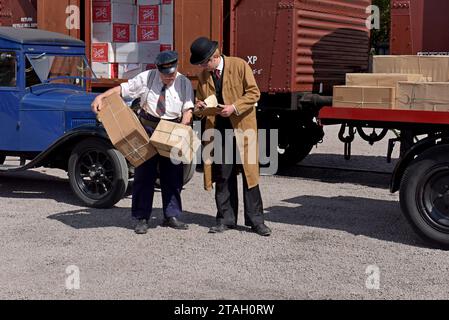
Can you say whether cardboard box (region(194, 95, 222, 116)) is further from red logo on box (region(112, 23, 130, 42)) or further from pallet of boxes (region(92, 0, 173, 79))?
red logo on box (region(112, 23, 130, 42))

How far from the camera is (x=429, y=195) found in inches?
250

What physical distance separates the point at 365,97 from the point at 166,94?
1.75 m

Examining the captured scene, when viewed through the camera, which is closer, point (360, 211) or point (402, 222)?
point (402, 222)

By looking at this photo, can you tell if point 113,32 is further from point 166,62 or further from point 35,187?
point 166,62

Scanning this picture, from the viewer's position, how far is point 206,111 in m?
6.64

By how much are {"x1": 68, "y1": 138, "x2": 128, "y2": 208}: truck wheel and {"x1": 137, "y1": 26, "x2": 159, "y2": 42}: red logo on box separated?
3038 millimetres

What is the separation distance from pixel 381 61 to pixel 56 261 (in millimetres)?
3314

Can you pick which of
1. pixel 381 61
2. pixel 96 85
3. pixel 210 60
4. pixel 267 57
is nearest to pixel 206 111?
pixel 210 60

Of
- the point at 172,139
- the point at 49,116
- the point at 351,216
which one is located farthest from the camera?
the point at 49,116

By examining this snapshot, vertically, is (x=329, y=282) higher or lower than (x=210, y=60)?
lower

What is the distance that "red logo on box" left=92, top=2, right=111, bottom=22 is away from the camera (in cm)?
1092

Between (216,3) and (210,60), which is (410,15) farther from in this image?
(216,3)

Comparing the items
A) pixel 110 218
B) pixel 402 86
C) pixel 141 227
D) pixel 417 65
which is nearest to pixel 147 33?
pixel 110 218

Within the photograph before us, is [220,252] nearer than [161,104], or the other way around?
[220,252]
